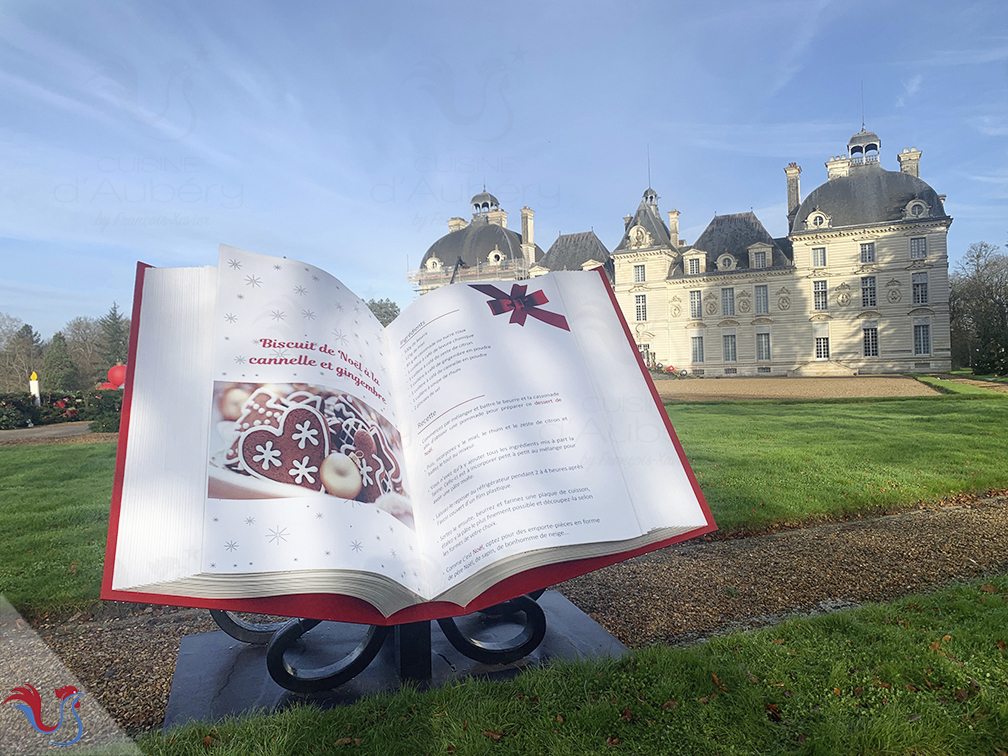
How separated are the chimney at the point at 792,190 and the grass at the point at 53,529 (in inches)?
1654

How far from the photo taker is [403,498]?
165cm

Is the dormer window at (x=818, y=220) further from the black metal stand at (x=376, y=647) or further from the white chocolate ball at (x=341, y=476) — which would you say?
the white chocolate ball at (x=341, y=476)

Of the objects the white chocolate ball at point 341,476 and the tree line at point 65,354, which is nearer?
the white chocolate ball at point 341,476

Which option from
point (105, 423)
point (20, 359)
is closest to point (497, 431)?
point (105, 423)

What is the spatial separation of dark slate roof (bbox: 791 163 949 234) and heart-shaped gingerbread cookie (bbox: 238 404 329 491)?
131 feet

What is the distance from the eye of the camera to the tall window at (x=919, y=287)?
33.2 meters

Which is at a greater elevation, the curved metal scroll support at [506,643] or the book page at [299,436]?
the book page at [299,436]

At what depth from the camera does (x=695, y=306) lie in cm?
3847

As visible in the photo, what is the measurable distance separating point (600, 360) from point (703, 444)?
731cm

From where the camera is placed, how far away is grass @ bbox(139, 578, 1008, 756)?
182 cm

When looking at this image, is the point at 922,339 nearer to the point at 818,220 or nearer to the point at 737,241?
the point at 818,220

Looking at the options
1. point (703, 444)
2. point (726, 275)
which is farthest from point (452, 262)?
point (703, 444)

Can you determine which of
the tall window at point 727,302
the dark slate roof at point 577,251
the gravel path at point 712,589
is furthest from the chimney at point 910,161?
the gravel path at point 712,589

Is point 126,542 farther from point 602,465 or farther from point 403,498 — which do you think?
point 602,465
